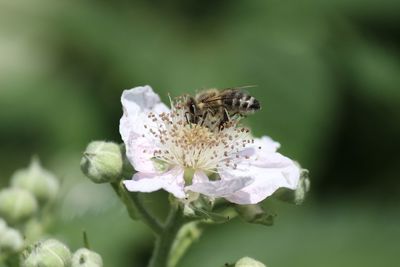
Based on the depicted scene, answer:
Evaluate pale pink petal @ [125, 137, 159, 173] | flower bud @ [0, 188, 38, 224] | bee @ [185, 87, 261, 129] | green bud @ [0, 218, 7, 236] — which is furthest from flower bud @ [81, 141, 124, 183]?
flower bud @ [0, 188, 38, 224]

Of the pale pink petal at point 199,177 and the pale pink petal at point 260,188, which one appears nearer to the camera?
the pale pink petal at point 260,188

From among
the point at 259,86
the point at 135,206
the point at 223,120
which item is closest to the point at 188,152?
the point at 223,120

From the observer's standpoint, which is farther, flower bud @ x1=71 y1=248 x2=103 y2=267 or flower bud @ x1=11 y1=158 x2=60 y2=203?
flower bud @ x1=11 y1=158 x2=60 y2=203

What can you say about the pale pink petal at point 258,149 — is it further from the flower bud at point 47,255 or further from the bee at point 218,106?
the flower bud at point 47,255

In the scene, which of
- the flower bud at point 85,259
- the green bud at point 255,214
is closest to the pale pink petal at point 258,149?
the green bud at point 255,214

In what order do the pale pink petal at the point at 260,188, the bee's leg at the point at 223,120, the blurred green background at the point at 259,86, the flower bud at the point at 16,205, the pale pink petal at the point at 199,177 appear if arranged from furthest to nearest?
1. the blurred green background at the point at 259,86
2. the flower bud at the point at 16,205
3. the bee's leg at the point at 223,120
4. the pale pink petal at the point at 199,177
5. the pale pink petal at the point at 260,188

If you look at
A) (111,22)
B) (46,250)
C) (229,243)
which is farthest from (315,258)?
(111,22)

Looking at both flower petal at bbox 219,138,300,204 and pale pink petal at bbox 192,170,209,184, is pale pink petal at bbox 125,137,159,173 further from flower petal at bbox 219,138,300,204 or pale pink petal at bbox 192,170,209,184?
flower petal at bbox 219,138,300,204

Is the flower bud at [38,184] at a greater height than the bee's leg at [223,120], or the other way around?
the bee's leg at [223,120]
